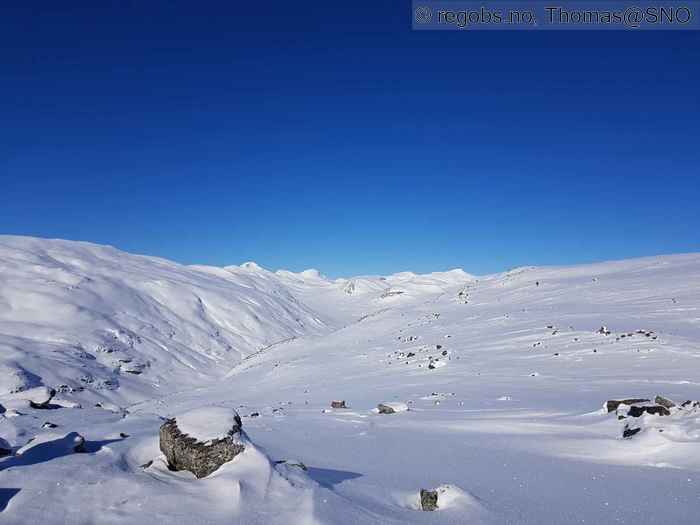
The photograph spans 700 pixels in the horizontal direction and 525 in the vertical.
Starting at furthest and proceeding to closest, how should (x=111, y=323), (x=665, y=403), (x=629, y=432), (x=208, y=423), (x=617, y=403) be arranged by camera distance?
(x=111, y=323) < (x=617, y=403) < (x=665, y=403) < (x=629, y=432) < (x=208, y=423)

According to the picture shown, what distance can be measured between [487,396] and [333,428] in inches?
221

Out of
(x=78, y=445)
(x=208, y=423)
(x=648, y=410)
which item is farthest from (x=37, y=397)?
(x=648, y=410)

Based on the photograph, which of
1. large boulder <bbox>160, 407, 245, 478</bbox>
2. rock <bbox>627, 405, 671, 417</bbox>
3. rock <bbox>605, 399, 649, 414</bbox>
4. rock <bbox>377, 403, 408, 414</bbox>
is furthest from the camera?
rock <bbox>377, 403, 408, 414</bbox>

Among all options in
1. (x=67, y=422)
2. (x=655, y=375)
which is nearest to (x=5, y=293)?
(x=67, y=422)

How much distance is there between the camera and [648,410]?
29.7 ft

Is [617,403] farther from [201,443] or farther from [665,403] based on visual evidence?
[201,443]

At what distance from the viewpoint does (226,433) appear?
6.34 m

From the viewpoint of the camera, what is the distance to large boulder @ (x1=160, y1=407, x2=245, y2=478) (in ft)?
20.1

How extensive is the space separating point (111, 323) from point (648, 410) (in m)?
66.0

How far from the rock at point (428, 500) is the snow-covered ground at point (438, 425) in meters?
0.19

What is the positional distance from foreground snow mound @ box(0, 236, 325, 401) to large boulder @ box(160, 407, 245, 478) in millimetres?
37477

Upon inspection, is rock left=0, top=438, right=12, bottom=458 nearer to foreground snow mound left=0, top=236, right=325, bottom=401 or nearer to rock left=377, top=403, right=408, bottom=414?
rock left=377, top=403, right=408, bottom=414

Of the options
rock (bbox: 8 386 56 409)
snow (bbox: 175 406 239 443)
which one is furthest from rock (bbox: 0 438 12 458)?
rock (bbox: 8 386 56 409)

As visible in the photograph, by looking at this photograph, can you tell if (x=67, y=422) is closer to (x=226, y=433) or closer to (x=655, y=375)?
(x=226, y=433)
